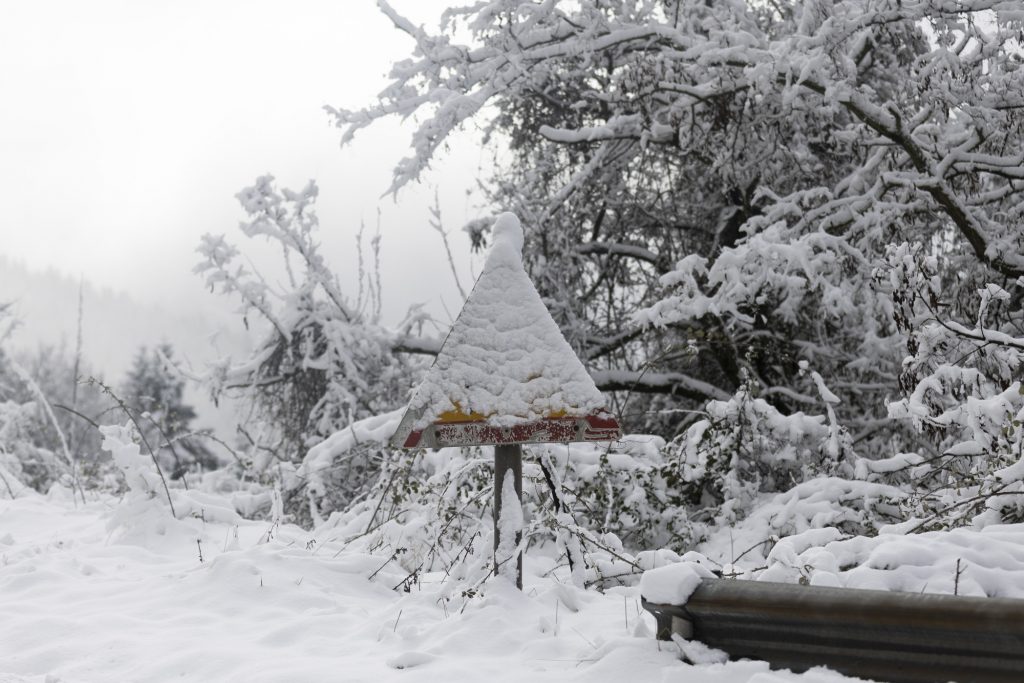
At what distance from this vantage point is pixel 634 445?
767 centimetres

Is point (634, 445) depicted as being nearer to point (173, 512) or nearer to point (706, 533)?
point (706, 533)

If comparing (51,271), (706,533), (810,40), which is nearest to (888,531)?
(706,533)

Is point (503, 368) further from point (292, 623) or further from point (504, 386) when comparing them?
point (292, 623)

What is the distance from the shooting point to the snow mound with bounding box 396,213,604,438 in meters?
4.42

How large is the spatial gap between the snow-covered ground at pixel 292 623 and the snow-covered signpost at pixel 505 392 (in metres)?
0.59

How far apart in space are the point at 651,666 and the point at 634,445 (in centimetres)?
427

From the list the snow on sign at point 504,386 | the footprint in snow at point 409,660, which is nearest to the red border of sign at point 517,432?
the snow on sign at point 504,386

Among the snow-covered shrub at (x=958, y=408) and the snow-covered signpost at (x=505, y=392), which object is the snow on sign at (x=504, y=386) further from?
the snow-covered shrub at (x=958, y=408)

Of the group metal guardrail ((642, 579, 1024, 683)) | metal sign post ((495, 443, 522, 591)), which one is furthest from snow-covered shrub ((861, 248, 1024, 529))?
metal sign post ((495, 443, 522, 591))

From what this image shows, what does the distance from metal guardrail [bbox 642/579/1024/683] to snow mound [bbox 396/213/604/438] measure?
1.23 m

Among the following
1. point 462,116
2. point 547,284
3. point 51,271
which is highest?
point 51,271

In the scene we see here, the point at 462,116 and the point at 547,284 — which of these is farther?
the point at 547,284

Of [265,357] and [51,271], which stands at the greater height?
[51,271]

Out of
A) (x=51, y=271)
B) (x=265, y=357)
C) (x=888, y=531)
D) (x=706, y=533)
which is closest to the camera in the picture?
(x=888, y=531)
